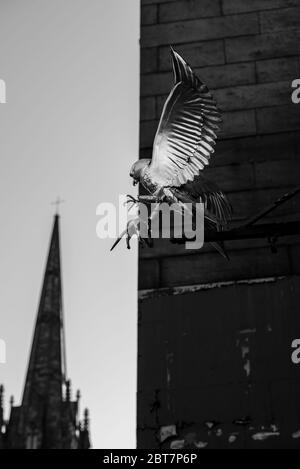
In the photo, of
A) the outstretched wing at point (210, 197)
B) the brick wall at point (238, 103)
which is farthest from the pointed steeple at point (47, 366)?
the outstretched wing at point (210, 197)

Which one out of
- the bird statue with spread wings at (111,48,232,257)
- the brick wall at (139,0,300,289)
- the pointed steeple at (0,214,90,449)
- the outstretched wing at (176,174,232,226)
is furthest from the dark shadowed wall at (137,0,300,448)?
the pointed steeple at (0,214,90,449)

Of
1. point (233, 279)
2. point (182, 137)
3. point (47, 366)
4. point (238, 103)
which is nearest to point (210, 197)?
point (182, 137)

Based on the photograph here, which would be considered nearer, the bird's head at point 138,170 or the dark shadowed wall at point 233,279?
the bird's head at point 138,170

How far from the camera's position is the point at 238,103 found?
8961mm

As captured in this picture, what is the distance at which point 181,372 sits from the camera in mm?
7578

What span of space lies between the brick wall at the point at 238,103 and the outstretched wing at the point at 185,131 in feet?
4.27

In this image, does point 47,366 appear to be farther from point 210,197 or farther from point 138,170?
point 138,170

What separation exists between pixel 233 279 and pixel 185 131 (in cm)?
170

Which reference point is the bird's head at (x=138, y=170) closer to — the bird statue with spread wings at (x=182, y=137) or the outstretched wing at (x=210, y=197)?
the bird statue with spread wings at (x=182, y=137)

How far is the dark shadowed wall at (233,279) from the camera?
7.27 metres

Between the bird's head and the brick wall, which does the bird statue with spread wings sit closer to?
the bird's head

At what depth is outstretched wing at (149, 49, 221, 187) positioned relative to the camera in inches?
277

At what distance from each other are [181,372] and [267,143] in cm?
270
